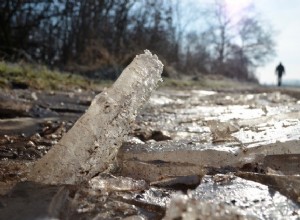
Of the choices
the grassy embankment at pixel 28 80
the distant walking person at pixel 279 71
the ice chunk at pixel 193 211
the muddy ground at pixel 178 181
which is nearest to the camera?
the ice chunk at pixel 193 211

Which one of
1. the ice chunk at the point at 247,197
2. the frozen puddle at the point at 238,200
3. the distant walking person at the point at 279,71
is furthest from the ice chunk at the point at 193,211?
the distant walking person at the point at 279,71

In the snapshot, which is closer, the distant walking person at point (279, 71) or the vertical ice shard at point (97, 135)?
the vertical ice shard at point (97, 135)

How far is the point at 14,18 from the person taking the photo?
15.6 meters

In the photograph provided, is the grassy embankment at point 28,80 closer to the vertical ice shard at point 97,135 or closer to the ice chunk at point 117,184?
the vertical ice shard at point 97,135

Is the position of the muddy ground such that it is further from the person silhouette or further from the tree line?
the person silhouette

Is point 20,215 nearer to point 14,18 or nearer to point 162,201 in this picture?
point 162,201

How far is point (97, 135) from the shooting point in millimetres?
1726

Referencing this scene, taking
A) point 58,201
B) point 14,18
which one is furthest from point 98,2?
point 58,201

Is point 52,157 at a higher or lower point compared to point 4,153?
higher

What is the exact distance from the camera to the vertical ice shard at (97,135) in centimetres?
164

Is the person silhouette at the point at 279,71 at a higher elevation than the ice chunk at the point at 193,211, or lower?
lower

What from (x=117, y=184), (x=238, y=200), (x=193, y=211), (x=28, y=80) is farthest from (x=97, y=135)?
(x=28, y=80)

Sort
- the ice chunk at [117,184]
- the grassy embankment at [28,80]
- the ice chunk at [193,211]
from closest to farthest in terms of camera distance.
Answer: the ice chunk at [193,211], the ice chunk at [117,184], the grassy embankment at [28,80]

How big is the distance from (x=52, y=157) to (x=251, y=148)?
1.04 metres
